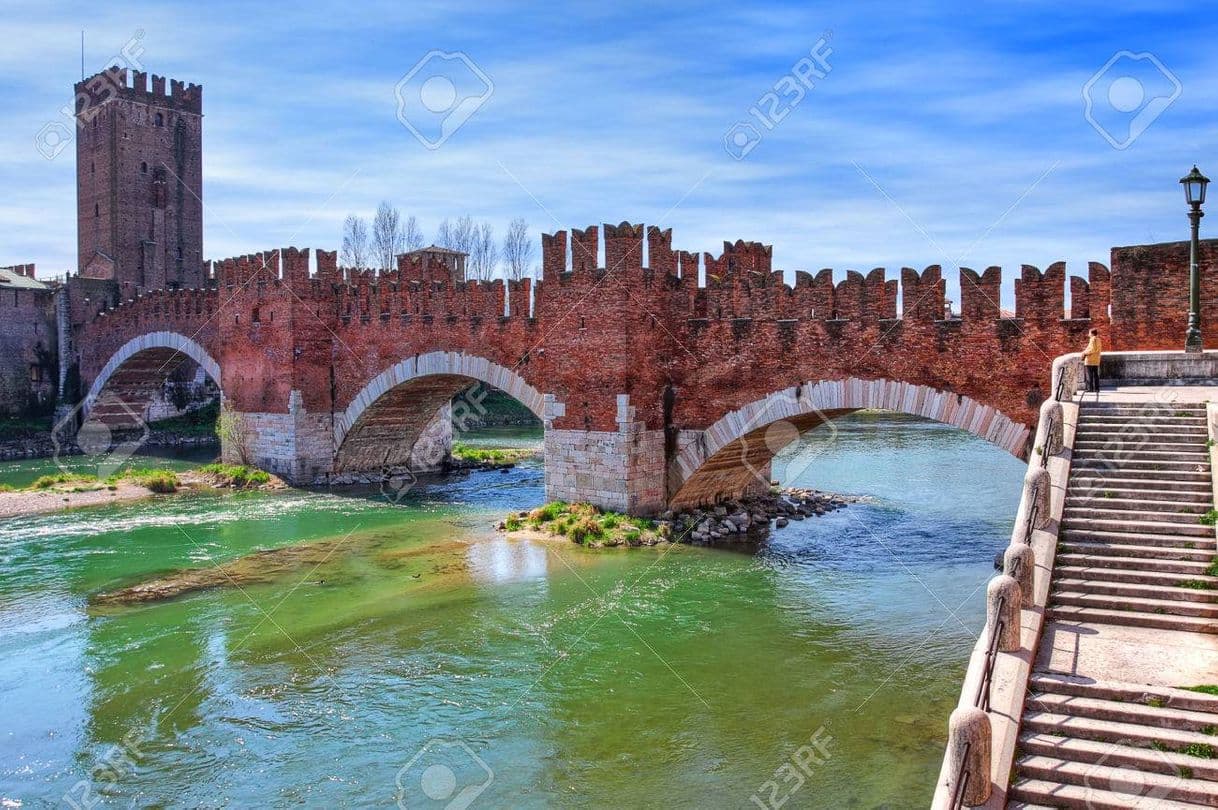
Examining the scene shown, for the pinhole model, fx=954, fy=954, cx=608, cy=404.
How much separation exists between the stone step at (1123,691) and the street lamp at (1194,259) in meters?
6.28

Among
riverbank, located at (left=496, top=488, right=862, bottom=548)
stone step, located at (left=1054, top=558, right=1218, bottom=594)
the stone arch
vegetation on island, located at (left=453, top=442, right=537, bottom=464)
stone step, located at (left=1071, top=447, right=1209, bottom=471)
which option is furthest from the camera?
vegetation on island, located at (left=453, top=442, right=537, bottom=464)

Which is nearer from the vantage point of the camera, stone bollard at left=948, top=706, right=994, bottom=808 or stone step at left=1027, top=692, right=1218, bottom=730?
stone bollard at left=948, top=706, right=994, bottom=808

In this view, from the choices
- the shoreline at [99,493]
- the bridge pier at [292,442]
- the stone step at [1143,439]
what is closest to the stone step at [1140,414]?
the stone step at [1143,439]

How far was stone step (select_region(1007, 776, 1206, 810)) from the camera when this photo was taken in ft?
19.0

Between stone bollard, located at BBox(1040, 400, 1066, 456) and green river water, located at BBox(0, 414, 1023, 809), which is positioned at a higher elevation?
stone bollard, located at BBox(1040, 400, 1066, 456)

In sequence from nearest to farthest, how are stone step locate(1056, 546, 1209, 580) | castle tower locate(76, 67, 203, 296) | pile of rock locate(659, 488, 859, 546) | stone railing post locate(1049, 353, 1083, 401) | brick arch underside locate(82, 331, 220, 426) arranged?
stone step locate(1056, 546, 1209, 580) → stone railing post locate(1049, 353, 1083, 401) → pile of rock locate(659, 488, 859, 546) → brick arch underside locate(82, 331, 220, 426) → castle tower locate(76, 67, 203, 296)

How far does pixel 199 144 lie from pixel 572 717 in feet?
153

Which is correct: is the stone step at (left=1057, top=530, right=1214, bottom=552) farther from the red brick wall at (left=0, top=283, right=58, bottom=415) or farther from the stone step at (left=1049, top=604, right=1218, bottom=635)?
the red brick wall at (left=0, top=283, right=58, bottom=415)

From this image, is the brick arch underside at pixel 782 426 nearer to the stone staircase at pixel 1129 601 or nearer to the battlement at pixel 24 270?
the stone staircase at pixel 1129 601

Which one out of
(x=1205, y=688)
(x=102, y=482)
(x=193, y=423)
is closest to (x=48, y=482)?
(x=102, y=482)

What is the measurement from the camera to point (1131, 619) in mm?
7586

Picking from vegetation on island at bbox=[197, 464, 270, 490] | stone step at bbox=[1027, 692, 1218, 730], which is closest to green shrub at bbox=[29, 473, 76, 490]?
vegetation on island at bbox=[197, 464, 270, 490]

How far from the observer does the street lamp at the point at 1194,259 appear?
10.6 meters

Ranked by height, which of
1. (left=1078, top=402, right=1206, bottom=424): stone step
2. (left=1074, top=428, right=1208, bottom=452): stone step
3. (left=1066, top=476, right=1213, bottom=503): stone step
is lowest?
(left=1066, top=476, right=1213, bottom=503): stone step
